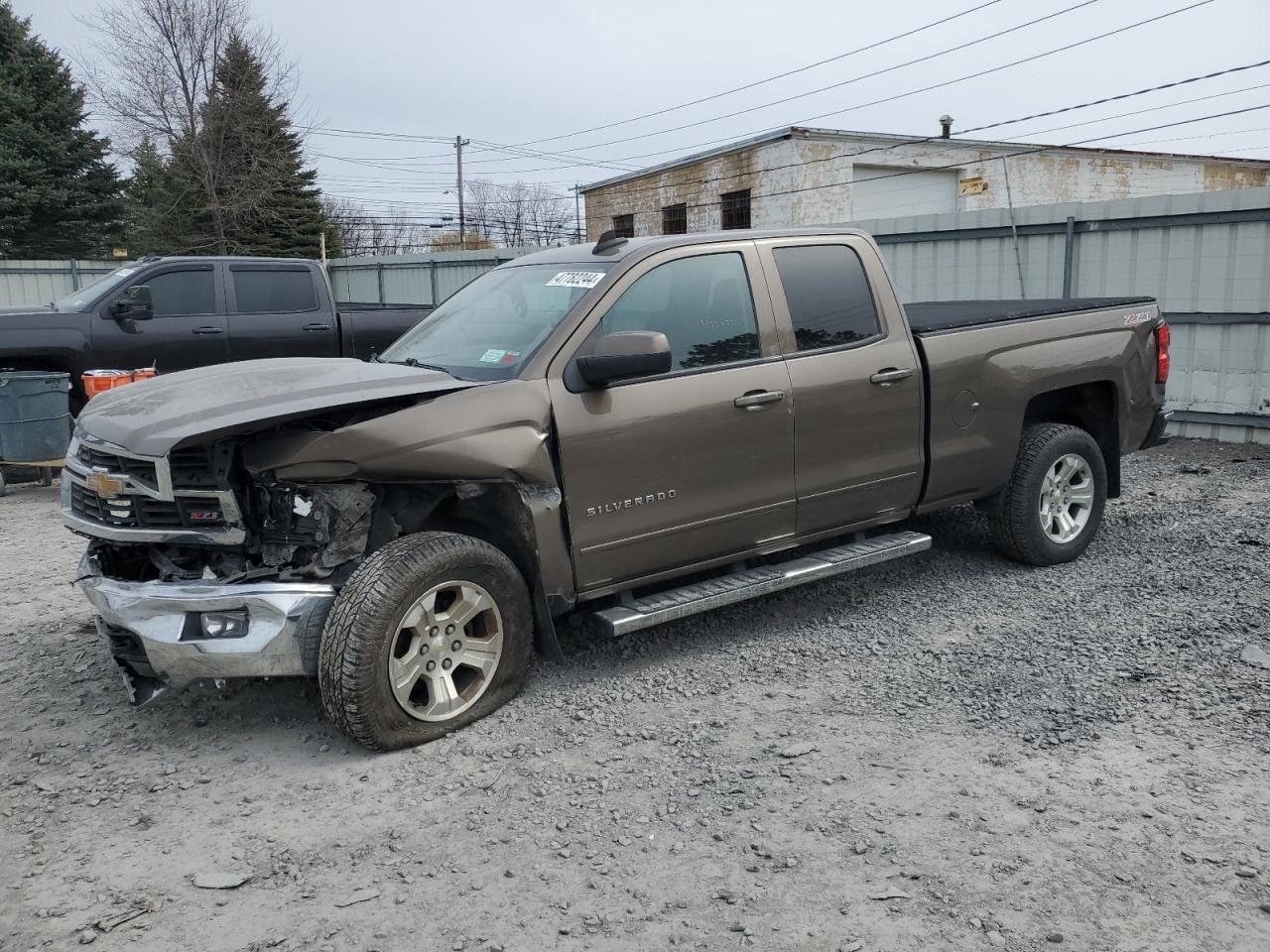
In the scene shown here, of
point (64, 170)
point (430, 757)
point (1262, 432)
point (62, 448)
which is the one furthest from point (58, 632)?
point (64, 170)

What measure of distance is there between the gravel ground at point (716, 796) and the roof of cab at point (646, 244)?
1.86m

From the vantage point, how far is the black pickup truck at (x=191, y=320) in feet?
31.4

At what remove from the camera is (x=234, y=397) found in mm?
4023

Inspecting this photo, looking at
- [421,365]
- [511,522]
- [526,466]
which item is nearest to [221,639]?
[511,522]

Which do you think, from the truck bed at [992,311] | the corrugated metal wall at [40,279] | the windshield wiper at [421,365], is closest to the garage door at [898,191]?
the corrugated metal wall at [40,279]

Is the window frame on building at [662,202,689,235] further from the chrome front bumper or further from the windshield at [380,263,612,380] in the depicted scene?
the chrome front bumper

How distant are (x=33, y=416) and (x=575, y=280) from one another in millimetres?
6357

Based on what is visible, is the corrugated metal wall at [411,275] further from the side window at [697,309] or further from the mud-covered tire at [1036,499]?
the side window at [697,309]

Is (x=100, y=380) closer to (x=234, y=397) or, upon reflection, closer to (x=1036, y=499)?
(x=234, y=397)

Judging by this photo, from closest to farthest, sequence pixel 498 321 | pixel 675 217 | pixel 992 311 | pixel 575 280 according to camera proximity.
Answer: pixel 575 280 < pixel 498 321 < pixel 992 311 < pixel 675 217

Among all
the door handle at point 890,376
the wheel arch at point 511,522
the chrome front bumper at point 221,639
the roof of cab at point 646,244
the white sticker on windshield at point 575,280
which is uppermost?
the roof of cab at point 646,244

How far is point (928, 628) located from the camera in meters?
5.16

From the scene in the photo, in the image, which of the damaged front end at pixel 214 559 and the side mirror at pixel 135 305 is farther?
the side mirror at pixel 135 305

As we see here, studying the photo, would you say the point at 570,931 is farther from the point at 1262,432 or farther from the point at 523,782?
the point at 1262,432
